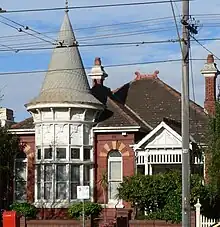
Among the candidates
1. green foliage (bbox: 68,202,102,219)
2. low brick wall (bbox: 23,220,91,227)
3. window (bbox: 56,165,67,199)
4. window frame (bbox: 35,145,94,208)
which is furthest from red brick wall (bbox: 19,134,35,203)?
low brick wall (bbox: 23,220,91,227)

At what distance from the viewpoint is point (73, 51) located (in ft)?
128

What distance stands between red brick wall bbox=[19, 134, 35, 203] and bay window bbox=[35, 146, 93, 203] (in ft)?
3.65

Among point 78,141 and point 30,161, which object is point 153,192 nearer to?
point 78,141

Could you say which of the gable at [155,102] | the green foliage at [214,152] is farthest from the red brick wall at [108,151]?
the green foliage at [214,152]

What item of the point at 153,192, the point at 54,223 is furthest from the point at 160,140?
the point at 54,223

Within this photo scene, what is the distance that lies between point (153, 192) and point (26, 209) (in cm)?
713

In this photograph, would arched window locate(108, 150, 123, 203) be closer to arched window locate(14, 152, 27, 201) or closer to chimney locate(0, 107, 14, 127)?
arched window locate(14, 152, 27, 201)

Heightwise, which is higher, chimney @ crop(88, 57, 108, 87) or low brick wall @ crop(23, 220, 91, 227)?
chimney @ crop(88, 57, 108, 87)

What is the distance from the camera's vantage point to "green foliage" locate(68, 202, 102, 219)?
3653cm

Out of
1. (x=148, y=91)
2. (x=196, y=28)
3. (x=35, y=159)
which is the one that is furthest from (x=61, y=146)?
(x=196, y=28)

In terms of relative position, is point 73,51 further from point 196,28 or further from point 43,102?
point 196,28

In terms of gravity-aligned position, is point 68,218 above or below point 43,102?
below

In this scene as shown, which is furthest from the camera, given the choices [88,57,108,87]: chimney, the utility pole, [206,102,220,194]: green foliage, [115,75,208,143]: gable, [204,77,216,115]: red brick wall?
[88,57,108,87]: chimney

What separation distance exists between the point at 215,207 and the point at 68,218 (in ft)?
24.1
